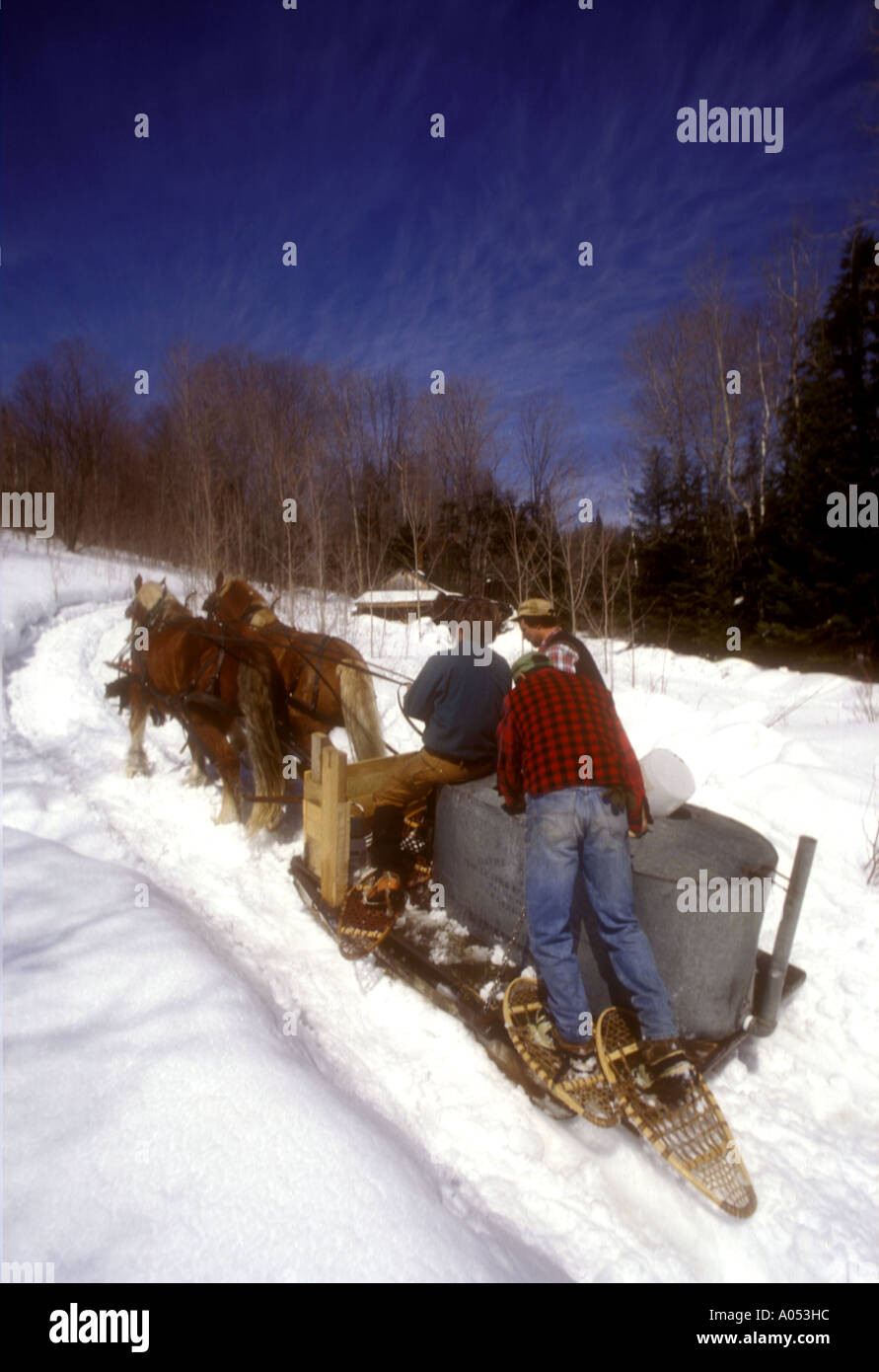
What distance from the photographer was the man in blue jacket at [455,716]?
154 inches

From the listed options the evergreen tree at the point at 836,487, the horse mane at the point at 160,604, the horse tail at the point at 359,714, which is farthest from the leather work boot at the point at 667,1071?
the evergreen tree at the point at 836,487

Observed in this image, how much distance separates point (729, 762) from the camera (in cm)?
625

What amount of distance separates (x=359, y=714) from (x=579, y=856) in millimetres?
2852

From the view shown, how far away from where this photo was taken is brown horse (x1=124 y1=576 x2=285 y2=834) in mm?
5398

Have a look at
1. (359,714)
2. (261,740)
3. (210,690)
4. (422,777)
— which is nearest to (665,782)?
(422,777)

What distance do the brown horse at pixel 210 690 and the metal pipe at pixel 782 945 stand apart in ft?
12.3

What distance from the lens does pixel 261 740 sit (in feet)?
17.8

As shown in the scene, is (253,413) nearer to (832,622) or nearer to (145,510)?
(145,510)

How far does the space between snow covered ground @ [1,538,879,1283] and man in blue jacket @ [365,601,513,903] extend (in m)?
1.13

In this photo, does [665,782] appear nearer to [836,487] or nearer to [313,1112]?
[313,1112]

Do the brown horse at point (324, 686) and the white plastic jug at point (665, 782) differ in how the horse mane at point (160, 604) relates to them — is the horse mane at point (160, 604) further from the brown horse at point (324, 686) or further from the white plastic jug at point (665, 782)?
the white plastic jug at point (665, 782)

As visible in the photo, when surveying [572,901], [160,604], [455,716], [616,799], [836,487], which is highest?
A: [836,487]

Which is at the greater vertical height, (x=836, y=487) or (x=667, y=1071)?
(x=836, y=487)
